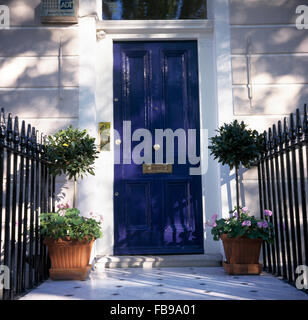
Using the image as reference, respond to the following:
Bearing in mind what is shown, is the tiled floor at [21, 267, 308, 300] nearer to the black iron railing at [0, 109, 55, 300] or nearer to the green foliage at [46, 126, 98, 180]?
the black iron railing at [0, 109, 55, 300]

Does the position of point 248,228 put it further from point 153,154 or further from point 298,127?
point 153,154

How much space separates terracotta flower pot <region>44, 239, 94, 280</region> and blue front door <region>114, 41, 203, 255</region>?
1.02 meters

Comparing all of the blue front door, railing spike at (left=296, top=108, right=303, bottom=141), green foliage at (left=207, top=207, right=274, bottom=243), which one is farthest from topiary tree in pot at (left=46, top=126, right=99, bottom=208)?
railing spike at (left=296, top=108, right=303, bottom=141)

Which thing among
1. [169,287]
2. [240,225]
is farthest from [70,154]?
[240,225]

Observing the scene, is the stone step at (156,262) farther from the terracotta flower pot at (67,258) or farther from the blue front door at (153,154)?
the terracotta flower pot at (67,258)

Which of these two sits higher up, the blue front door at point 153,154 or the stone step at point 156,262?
the blue front door at point 153,154

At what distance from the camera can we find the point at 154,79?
5125 millimetres

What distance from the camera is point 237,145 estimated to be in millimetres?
4188

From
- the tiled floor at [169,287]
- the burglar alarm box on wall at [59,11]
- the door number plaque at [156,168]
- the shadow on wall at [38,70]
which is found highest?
the burglar alarm box on wall at [59,11]

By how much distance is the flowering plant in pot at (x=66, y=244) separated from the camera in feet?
12.4

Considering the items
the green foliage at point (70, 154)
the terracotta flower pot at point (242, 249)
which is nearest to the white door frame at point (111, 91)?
the green foliage at point (70, 154)

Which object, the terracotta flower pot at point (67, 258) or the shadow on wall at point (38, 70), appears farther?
the shadow on wall at point (38, 70)

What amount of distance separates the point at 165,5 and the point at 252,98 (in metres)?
1.86

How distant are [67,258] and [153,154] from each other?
5.88ft
